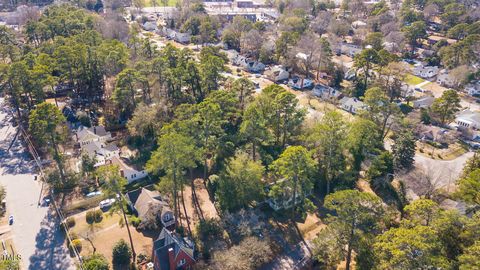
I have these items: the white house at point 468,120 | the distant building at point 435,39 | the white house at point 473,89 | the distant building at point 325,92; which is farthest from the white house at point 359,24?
the white house at point 468,120

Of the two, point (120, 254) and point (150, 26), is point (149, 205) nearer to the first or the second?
point (120, 254)

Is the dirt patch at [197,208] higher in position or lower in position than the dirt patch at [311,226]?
higher

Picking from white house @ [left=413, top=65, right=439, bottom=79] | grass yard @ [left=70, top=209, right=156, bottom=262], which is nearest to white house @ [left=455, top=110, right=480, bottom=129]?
white house @ [left=413, top=65, right=439, bottom=79]

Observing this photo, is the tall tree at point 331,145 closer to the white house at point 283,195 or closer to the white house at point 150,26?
the white house at point 283,195

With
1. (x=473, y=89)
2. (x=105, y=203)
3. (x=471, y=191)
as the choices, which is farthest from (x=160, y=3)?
(x=471, y=191)

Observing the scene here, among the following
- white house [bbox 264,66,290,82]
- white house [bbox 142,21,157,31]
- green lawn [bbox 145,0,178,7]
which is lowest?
white house [bbox 264,66,290,82]

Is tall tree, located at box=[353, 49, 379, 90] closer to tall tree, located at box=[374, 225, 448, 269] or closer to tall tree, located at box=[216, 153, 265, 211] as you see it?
tall tree, located at box=[216, 153, 265, 211]
